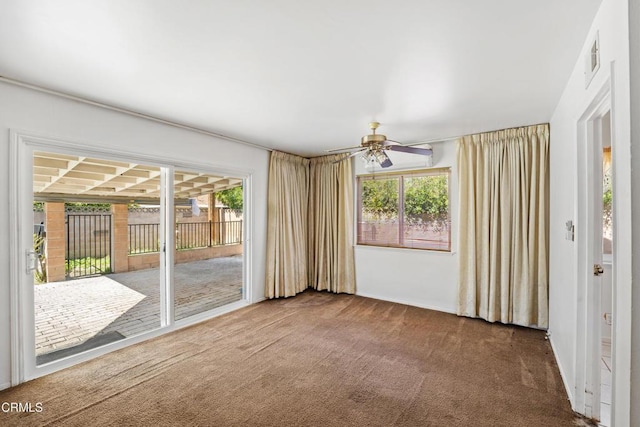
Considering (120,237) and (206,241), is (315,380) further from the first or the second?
(206,241)

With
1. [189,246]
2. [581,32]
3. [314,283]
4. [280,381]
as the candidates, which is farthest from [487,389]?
[189,246]

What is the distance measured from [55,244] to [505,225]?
5925 millimetres

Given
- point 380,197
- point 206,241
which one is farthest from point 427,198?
point 206,241

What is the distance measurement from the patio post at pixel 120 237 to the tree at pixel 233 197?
157cm

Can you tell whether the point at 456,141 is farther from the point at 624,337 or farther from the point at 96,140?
the point at 96,140

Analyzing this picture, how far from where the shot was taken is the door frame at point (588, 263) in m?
1.86

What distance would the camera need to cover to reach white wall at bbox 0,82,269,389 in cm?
224

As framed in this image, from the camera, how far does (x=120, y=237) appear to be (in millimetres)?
5164

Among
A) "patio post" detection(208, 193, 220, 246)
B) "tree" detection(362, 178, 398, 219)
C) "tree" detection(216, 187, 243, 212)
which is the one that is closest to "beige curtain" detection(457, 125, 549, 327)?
"tree" detection(362, 178, 398, 219)

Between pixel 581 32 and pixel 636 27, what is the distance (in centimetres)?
75

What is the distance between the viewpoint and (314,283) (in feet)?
16.8

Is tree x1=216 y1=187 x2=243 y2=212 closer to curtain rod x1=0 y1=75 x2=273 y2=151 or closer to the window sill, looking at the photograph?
curtain rod x1=0 y1=75 x2=273 y2=151

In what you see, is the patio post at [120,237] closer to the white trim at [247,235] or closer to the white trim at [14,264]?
the white trim at [247,235]

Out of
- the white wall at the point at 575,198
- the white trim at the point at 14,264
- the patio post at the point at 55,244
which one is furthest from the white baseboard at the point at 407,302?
the patio post at the point at 55,244
